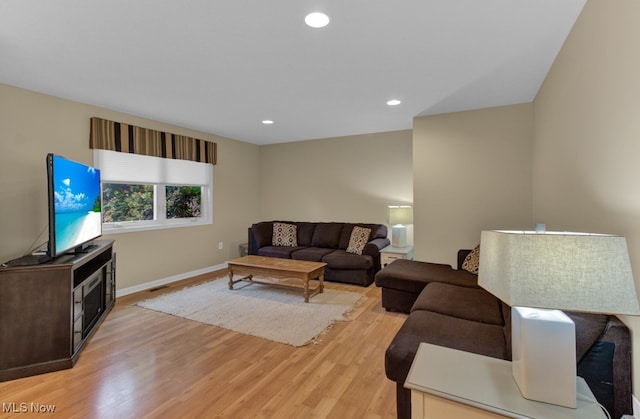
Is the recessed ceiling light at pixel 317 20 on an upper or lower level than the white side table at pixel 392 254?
upper

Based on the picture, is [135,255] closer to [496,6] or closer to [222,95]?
[222,95]

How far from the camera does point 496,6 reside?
1.75 metres

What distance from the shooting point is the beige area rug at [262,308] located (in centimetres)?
283

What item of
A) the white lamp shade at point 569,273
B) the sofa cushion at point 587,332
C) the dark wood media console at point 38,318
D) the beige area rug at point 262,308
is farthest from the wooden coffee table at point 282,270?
the white lamp shade at point 569,273

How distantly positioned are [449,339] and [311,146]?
448 centimetres

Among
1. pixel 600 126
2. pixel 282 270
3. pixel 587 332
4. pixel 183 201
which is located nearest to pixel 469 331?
pixel 587 332

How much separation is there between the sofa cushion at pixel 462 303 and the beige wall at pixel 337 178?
7.91 feet

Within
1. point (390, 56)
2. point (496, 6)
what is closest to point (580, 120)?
point (496, 6)

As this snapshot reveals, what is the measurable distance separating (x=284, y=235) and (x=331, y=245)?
87 centimetres

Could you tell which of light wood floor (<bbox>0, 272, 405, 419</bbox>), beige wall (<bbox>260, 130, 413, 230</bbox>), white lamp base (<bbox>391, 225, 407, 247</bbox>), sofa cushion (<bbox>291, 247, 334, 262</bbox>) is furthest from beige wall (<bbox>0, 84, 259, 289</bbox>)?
white lamp base (<bbox>391, 225, 407, 247</bbox>)

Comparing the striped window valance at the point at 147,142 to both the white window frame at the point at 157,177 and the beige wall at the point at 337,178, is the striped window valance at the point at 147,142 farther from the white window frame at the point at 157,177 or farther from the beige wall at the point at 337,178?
the beige wall at the point at 337,178

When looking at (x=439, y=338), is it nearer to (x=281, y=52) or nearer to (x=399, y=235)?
(x=281, y=52)

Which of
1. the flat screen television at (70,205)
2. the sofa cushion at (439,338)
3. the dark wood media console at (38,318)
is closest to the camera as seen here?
the sofa cushion at (439,338)

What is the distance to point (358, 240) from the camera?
4.69 metres
